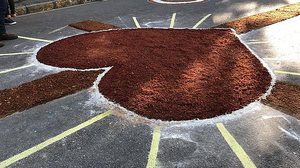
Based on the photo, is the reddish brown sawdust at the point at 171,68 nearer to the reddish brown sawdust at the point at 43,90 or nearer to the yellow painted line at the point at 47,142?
the reddish brown sawdust at the point at 43,90

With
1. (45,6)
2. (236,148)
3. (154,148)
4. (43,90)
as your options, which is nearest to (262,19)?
(236,148)

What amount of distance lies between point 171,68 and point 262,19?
527 cm

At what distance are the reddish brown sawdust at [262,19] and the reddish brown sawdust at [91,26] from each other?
153 inches

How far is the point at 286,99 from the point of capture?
6.30 m

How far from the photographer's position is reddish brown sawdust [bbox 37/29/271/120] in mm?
6309

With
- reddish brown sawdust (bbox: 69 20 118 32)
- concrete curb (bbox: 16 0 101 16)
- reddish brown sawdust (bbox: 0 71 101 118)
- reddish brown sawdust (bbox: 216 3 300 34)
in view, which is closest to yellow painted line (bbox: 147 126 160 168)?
reddish brown sawdust (bbox: 0 71 101 118)

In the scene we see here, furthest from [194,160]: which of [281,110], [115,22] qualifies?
[115,22]

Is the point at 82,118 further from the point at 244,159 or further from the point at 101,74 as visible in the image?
the point at 244,159

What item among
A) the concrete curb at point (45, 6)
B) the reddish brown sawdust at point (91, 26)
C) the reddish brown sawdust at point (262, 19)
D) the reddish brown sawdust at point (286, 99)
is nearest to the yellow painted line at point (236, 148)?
the reddish brown sawdust at point (286, 99)

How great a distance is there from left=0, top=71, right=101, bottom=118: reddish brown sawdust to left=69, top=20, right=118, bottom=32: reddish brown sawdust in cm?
412

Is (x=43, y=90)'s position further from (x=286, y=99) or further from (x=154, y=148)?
(x=286, y=99)

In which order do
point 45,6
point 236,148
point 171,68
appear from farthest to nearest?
point 45,6 → point 171,68 → point 236,148

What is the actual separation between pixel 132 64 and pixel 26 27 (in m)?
6.40

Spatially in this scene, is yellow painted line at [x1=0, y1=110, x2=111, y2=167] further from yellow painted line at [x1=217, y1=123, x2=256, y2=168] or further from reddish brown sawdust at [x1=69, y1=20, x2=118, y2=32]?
reddish brown sawdust at [x1=69, y1=20, x2=118, y2=32]
